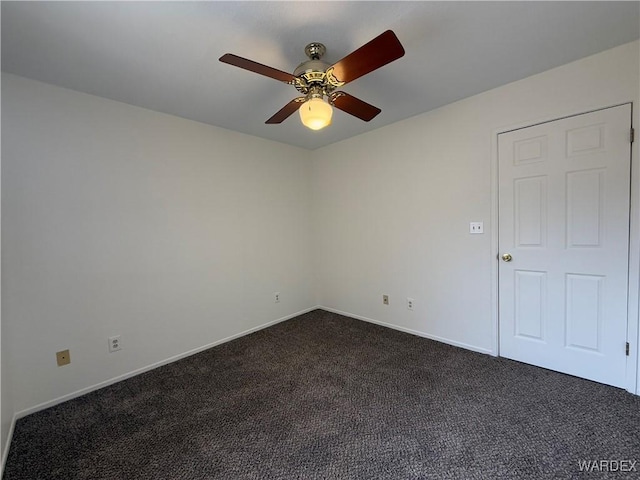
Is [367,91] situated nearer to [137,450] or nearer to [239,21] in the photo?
[239,21]

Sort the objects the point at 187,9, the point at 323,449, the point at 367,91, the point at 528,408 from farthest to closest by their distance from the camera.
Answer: the point at 367,91
the point at 528,408
the point at 323,449
the point at 187,9

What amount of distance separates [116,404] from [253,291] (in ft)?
5.19

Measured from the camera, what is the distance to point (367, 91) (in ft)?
7.63

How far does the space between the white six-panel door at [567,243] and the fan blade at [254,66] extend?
1938mm

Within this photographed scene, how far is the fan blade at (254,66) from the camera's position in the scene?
1.35m

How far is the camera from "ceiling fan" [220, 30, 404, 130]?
1.36 meters

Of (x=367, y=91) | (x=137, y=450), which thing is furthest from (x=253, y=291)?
(x=367, y=91)

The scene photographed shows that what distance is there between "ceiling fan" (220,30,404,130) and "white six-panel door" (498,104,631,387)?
1.46 m

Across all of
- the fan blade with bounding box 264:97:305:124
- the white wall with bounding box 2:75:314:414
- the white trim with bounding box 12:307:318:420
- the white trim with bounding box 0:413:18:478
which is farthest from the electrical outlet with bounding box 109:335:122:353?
the fan blade with bounding box 264:97:305:124

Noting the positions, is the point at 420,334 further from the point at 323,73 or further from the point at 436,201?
the point at 323,73

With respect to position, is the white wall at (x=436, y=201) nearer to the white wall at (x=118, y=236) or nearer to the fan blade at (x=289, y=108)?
the white wall at (x=118, y=236)

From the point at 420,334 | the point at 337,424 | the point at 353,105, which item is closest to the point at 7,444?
the point at 337,424

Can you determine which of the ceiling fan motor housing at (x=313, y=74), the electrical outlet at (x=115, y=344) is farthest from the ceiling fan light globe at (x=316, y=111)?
the electrical outlet at (x=115, y=344)

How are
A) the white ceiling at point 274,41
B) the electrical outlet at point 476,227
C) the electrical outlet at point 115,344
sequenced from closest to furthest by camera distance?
1. the white ceiling at point 274,41
2. the electrical outlet at point 115,344
3. the electrical outlet at point 476,227
